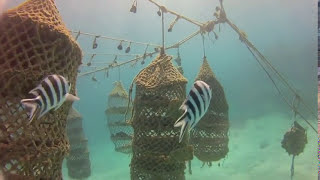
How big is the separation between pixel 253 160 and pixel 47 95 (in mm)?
18163

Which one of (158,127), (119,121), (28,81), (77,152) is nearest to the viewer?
Result: (28,81)

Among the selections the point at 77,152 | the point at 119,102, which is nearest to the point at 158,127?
the point at 119,102

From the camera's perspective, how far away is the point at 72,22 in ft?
155

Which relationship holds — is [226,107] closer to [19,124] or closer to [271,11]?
[19,124]

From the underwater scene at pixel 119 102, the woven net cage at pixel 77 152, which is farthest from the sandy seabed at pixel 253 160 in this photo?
the woven net cage at pixel 77 152

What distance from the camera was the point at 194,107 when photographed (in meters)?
2.50

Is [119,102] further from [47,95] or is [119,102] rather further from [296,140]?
[47,95]

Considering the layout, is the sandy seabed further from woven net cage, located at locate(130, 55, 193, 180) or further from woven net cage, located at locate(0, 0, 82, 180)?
woven net cage, located at locate(0, 0, 82, 180)

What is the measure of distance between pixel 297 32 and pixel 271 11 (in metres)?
6.35

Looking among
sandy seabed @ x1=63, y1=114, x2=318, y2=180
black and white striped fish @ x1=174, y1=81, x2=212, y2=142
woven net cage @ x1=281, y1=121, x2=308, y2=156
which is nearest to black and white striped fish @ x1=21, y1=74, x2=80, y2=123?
black and white striped fish @ x1=174, y1=81, x2=212, y2=142

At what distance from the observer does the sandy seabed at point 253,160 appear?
15617 mm

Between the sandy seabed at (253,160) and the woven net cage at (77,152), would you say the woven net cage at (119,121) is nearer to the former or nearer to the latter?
the woven net cage at (77,152)

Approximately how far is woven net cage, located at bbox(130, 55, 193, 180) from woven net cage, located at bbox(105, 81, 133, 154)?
8.75 feet

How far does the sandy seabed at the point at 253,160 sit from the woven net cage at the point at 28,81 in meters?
10.3
